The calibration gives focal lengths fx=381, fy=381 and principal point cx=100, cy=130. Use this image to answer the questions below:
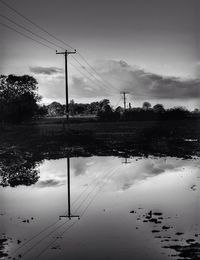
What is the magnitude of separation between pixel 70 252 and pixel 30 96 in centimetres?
7719

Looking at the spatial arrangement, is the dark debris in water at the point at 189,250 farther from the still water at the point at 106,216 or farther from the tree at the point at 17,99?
the tree at the point at 17,99

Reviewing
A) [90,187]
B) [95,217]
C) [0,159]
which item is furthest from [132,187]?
[0,159]

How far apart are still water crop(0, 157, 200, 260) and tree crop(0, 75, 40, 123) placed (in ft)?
176

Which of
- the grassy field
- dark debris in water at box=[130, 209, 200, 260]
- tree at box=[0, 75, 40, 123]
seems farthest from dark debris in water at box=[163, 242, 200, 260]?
tree at box=[0, 75, 40, 123]

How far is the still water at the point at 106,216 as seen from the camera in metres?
9.46

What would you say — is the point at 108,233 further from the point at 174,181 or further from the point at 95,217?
the point at 174,181

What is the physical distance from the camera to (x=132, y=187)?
17.7 meters

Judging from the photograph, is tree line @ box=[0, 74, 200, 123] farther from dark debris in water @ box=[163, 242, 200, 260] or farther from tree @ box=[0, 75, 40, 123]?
dark debris in water @ box=[163, 242, 200, 260]

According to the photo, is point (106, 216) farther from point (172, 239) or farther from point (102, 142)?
point (102, 142)

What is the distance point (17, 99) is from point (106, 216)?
67325 mm

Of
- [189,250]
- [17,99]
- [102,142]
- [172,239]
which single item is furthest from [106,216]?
[17,99]

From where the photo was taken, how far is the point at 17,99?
3041 inches

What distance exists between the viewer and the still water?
31.0 ft

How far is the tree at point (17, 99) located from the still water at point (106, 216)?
176 feet
